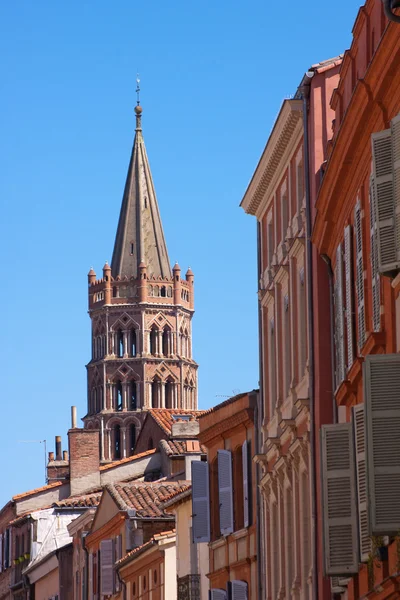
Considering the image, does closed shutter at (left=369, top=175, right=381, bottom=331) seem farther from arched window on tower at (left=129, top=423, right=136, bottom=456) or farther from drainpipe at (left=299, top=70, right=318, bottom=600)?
arched window on tower at (left=129, top=423, right=136, bottom=456)

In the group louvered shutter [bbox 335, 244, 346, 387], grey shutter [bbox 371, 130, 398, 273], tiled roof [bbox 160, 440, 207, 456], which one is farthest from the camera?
tiled roof [bbox 160, 440, 207, 456]

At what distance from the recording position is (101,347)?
187375 millimetres

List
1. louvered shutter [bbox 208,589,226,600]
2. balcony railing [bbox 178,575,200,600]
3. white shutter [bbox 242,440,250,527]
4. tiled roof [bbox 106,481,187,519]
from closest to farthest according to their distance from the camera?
white shutter [bbox 242,440,250,527] → louvered shutter [bbox 208,589,226,600] → balcony railing [bbox 178,575,200,600] → tiled roof [bbox 106,481,187,519]

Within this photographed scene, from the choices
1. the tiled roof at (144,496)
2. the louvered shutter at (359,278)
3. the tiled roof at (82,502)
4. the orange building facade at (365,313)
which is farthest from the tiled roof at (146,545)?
the louvered shutter at (359,278)

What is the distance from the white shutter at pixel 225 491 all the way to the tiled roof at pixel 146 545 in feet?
22.0

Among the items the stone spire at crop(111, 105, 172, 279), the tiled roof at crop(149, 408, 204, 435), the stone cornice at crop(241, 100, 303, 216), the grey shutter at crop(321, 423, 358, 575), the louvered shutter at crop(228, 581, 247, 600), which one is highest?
the stone spire at crop(111, 105, 172, 279)

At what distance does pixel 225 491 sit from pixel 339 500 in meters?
16.7

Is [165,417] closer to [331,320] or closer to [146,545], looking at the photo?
[146,545]

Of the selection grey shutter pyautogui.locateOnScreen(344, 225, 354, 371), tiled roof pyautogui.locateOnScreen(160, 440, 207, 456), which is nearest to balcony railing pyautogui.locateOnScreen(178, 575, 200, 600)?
tiled roof pyautogui.locateOnScreen(160, 440, 207, 456)

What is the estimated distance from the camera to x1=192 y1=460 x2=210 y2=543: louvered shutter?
39844 mm

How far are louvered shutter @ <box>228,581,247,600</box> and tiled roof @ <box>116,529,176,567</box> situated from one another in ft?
25.4

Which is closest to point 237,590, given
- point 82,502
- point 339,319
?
point 339,319

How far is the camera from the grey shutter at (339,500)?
2123 centimetres

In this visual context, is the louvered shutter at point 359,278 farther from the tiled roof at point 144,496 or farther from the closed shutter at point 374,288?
the tiled roof at point 144,496
